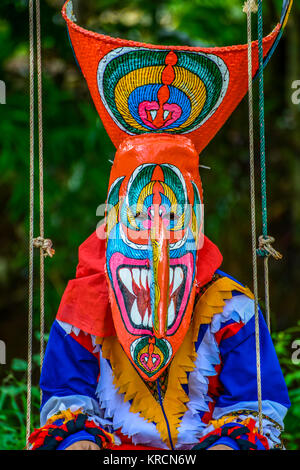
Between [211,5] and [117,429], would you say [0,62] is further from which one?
[117,429]

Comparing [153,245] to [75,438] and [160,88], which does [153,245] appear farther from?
[75,438]

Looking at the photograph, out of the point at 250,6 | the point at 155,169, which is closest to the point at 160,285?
the point at 155,169

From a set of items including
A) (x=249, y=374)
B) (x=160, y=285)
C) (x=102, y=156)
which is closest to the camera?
(x=160, y=285)

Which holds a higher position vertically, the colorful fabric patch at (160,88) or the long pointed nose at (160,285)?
the colorful fabric patch at (160,88)

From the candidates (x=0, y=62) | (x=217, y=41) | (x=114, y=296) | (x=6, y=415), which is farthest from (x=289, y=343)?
(x=0, y=62)

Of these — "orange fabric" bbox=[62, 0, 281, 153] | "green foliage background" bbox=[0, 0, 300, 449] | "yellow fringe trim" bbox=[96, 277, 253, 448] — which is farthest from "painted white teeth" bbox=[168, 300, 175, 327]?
"green foliage background" bbox=[0, 0, 300, 449]

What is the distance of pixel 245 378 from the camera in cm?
158

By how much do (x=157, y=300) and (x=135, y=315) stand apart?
74mm

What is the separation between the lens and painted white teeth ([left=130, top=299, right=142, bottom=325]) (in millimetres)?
1455

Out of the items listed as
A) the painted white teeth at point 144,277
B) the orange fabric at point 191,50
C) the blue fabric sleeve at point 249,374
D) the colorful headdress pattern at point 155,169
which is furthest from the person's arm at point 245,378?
the orange fabric at point 191,50

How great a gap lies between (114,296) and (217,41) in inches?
92.8

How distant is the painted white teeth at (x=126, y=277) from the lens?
4.83ft

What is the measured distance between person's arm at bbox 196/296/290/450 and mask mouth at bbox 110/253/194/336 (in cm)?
19

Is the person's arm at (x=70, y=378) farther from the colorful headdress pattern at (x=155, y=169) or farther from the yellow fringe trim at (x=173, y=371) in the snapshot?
the colorful headdress pattern at (x=155, y=169)
